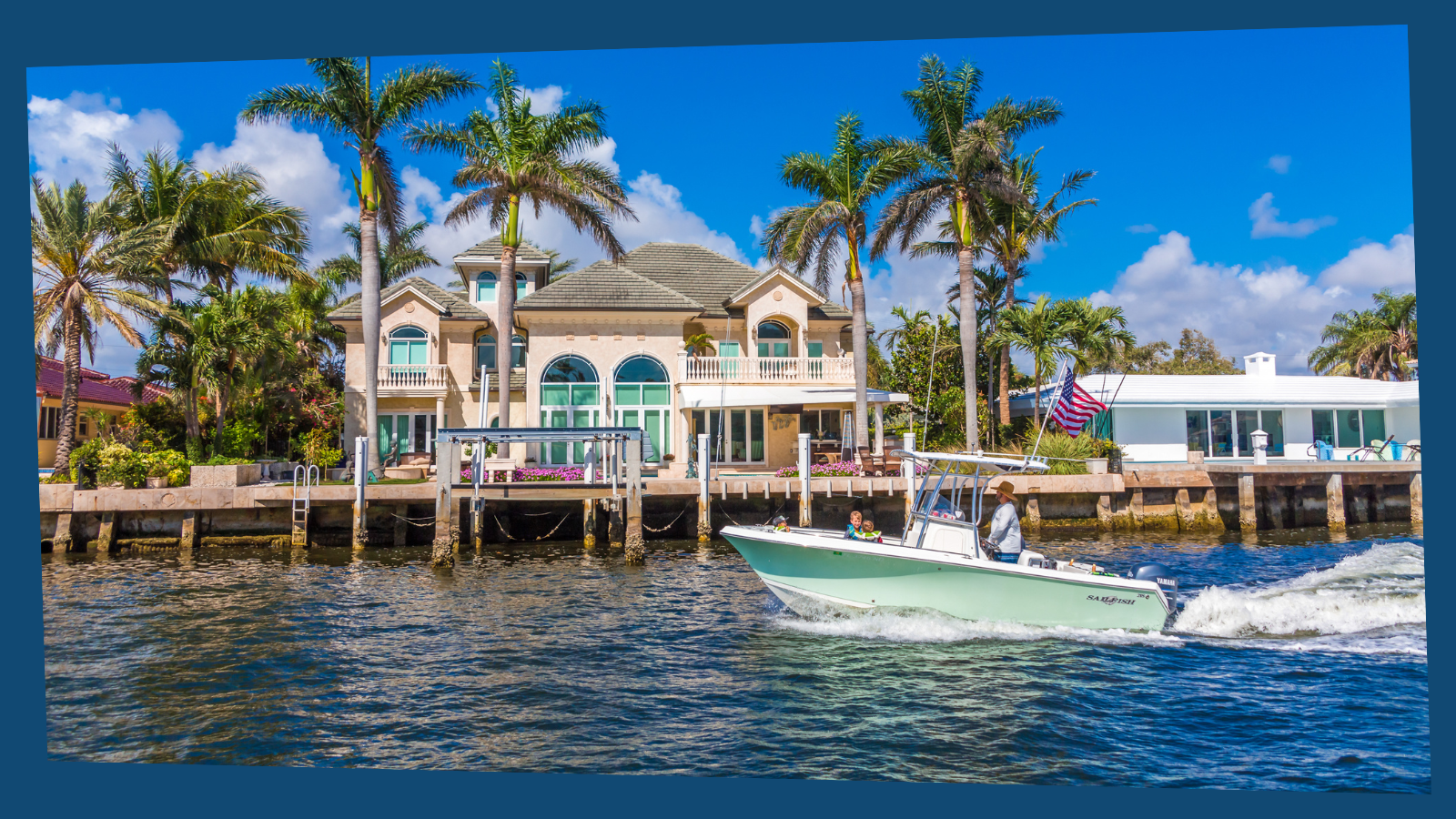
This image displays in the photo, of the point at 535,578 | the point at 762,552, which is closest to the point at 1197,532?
the point at 762,552

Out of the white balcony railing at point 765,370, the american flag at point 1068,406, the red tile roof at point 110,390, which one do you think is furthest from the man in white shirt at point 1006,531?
the red tile roof at point 110,390

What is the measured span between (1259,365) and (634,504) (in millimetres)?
23765

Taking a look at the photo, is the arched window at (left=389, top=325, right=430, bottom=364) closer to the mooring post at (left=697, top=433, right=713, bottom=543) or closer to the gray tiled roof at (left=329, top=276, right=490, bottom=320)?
the gray tiled roof at (left=329, top=276, right=490, bottom=320)

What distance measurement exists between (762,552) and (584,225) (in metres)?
15.4

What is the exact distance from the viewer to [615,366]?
87.2 feet

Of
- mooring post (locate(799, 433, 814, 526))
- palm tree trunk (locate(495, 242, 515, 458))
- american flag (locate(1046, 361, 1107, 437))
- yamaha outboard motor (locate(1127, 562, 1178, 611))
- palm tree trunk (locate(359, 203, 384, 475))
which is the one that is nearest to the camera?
yamaha outboard motor (locate(1127, 562, 1178, 611))

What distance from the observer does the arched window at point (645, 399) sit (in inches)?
1042

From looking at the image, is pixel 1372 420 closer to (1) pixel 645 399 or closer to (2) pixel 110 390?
(1) pixel 645 399

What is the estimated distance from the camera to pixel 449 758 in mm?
6957

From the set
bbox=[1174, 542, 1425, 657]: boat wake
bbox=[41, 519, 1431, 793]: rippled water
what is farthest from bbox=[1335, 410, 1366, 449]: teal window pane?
bbox=[1174, 542, 1425, 657]: boat wake

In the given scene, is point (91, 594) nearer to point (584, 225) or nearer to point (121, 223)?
point (121, 223)

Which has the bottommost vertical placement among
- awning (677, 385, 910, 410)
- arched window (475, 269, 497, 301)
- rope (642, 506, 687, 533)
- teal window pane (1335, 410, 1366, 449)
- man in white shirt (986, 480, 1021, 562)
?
rope (642, 506, 687, 533)

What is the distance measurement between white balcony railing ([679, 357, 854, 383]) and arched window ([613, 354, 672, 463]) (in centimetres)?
113

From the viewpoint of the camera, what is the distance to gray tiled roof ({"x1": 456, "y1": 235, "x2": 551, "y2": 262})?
94.8 ft
